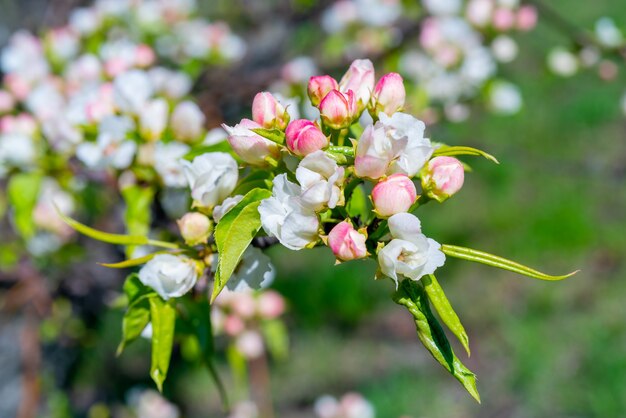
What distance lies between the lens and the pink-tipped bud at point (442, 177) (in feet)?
2.50

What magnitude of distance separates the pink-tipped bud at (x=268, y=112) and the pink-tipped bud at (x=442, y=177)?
0.60 feet

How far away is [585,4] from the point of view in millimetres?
4863

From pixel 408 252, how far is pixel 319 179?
12 cm

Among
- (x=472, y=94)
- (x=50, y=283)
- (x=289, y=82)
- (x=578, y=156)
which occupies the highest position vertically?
(x=289, y=82)

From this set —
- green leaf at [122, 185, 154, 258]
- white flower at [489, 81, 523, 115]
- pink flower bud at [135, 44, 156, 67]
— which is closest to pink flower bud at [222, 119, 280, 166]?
green leaf at [122, 185, 154, 258]

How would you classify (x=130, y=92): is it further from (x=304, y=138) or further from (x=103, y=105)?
(x=304, y=138)

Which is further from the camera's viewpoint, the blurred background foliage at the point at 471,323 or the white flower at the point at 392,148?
the blurred background foliage at the point at 471,323

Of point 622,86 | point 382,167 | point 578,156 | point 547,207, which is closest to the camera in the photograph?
point 382,167

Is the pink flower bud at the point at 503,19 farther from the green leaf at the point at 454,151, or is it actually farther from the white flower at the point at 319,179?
the white flower at the point at 319,179

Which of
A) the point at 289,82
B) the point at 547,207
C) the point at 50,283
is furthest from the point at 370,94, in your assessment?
the point at 547,207

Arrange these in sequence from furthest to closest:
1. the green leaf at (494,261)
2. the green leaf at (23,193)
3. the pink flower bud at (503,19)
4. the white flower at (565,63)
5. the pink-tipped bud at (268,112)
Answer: the white flower at (565,63)
the pink flower bud at (503,19)
the green leaf at (23,193)
the pink-tipped bud at (268,112)
the green leaf at (494,261)

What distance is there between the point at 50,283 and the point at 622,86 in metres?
3.27

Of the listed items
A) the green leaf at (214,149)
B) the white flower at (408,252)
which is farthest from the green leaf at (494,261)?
the green leaf at (214,149)

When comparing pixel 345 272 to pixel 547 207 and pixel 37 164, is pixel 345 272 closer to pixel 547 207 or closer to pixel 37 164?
pixel 547 207
